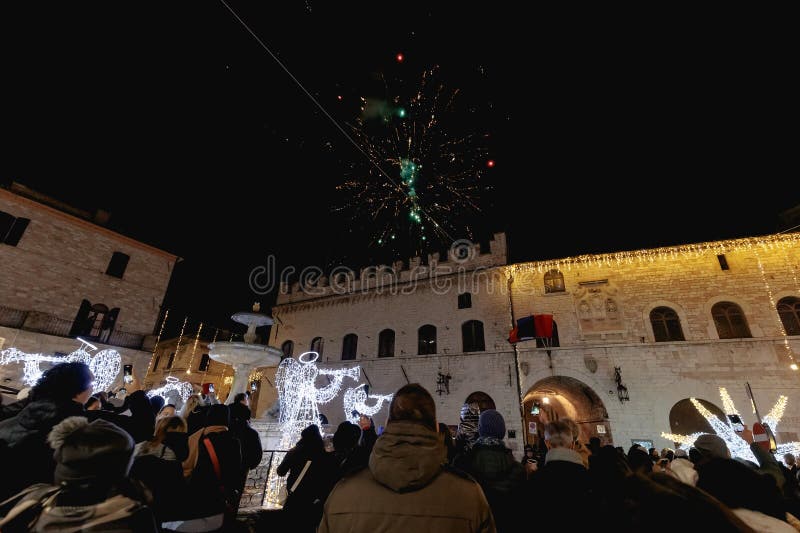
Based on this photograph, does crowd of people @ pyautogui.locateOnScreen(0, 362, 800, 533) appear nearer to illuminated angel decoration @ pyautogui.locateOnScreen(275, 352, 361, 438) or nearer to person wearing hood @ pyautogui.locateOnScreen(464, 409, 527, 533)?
person wearing hood @ pyautogui.locateOnScreen(464, 409, 527, 533)

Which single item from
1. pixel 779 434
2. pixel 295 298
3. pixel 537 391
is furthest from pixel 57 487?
pixel 295 298

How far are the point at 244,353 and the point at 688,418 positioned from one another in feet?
48.8

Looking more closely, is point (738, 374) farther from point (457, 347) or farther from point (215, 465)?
point (215, 465)

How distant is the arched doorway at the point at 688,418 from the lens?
11.7 metres

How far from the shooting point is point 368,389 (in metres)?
16.3

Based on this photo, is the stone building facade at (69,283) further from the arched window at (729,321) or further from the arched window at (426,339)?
the arched window at (729,321)

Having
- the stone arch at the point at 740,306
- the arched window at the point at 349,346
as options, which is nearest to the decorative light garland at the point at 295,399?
the arched window at the point at 349,346

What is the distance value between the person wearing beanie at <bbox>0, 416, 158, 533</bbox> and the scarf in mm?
1369

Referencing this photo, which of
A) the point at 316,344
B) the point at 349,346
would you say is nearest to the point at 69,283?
→ the point at 316,344

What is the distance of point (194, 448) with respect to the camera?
293 centimetres

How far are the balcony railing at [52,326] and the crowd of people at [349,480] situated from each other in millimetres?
17335

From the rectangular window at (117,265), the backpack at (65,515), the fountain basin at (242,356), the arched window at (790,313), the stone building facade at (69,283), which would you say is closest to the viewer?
Result: the backpack at (65,515)

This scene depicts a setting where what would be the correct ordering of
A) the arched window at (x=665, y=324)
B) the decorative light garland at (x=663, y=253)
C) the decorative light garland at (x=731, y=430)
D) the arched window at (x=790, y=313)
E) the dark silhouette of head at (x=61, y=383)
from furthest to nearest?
the arched window at (x=665, y=324) < the decorative light garland at (x=663, y=253) < the arched window at (x=790, y=313) < the decorative light garland at (x=731, y=430) < the dark silhouette of head at (x=61, y=383)

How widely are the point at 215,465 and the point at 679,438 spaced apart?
45.9ft
